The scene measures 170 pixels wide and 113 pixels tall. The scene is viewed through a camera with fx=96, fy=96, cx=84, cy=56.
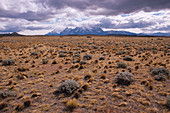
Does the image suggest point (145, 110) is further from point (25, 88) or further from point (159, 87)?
point (25, 88)

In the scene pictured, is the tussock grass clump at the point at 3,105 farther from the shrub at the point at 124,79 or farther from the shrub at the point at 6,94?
the shrub at the point at 124,79

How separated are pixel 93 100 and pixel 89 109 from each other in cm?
73

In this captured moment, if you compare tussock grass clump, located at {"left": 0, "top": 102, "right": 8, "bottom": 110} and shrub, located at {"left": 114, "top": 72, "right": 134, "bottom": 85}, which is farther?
shrub, located at {"left": 114, "top": 72, "right": 134, "bottom": 85}

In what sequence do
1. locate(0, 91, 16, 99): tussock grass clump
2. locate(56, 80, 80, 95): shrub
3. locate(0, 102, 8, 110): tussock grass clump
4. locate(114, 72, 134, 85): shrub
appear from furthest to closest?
1. locate(114, 72, 134, 85): shrub
2. locate(56, 80, 80, 95): shrub
3. locate(0, 91, 16, 99): tussock grass clump
4. locate(0, 102, 8, 110): tussock grass clump

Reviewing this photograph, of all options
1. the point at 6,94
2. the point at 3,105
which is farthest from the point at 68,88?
the point at 6,94

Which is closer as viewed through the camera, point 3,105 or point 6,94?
point 3,105

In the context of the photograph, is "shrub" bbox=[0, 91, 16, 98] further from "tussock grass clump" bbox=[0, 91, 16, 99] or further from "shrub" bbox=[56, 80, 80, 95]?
"shrub" bbox=[56, 80, 80, 95]

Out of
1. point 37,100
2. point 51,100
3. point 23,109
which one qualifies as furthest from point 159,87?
point 23,109

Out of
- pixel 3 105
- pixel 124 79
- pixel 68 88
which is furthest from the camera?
pixel 124 79

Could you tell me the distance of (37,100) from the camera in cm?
573

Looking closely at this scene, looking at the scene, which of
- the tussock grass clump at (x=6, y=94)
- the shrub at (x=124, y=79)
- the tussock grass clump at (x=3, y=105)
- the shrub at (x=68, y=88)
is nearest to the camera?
the tussock grass clump at (x=3, y=105)

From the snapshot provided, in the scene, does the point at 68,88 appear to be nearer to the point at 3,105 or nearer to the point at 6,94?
the point at 3,105

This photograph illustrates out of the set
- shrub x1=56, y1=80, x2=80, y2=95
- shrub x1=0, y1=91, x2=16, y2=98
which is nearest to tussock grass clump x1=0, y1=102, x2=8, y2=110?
shrub x1=0, y1=91, x2=16, y2=98

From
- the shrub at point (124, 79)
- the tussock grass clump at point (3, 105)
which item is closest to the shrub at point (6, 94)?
the tussock grass clump at point (3, 105)
